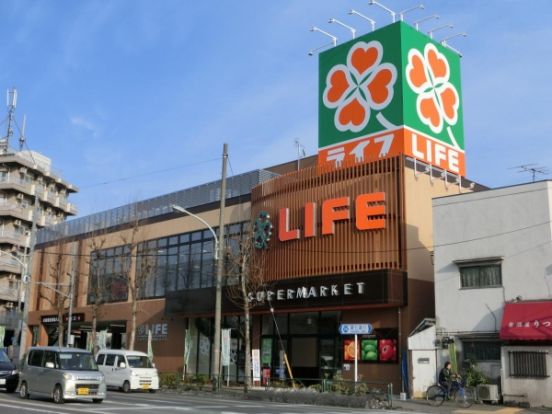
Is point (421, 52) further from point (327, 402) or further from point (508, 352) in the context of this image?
point (327, 402)

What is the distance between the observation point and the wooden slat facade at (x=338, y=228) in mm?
30922

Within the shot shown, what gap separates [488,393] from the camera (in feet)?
81.6

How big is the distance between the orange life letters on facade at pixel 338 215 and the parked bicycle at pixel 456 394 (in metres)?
8.38

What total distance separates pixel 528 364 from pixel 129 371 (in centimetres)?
1673

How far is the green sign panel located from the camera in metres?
35.9

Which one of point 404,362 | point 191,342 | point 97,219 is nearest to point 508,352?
point 404,362

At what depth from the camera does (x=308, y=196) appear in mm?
34562

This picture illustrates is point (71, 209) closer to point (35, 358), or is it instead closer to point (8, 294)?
point (8, 294)

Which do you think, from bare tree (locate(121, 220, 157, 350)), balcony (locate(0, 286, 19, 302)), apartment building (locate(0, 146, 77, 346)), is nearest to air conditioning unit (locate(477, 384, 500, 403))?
bare tree (locate(121, 220, 157, 350))

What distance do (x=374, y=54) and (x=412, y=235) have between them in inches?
467

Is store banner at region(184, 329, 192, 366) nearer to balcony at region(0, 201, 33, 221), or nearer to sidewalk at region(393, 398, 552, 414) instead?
sidewalk at region(393, 398, 552, 414)

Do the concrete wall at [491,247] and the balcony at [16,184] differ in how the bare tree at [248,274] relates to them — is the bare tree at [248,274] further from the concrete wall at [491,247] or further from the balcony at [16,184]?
the balcony at [16,184]

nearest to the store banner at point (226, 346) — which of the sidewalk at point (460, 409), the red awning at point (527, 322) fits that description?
the sidewalk at point (460, 409)

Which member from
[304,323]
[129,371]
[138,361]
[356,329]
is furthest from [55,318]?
[356,329]
